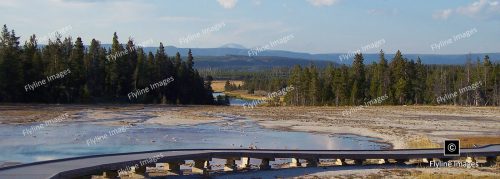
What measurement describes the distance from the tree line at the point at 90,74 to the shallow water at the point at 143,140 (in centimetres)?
3385

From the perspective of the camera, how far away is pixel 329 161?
85.4 feet

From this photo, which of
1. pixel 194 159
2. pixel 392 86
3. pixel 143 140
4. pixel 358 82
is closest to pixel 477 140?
pixel 143 140

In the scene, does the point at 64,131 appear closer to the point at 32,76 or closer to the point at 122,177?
the point at 122,177

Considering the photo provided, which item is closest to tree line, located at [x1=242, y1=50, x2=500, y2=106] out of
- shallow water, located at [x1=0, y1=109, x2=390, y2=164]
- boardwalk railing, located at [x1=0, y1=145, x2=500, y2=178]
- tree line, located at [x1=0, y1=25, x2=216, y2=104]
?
tree line, located at [x1=0, y1=25, x2=216, y2=104]

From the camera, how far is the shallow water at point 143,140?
2774cm

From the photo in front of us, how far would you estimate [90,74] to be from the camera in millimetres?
86750

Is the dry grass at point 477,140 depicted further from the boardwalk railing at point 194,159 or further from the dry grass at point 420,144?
the boardwalk railing at point 194,159

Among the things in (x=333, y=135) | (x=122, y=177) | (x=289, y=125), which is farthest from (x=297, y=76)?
(x=122, y=177)

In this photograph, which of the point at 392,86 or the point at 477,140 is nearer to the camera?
the point at 477,140

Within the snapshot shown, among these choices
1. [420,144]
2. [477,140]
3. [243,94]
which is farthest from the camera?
[243,94]

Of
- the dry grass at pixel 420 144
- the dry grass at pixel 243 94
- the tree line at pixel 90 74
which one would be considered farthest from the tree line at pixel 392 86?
the dry grass at pixel 420 144

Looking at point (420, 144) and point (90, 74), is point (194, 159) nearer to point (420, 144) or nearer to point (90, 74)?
point (420, 144)

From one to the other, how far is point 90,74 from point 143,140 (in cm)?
5549

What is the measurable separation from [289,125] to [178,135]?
1242cm
